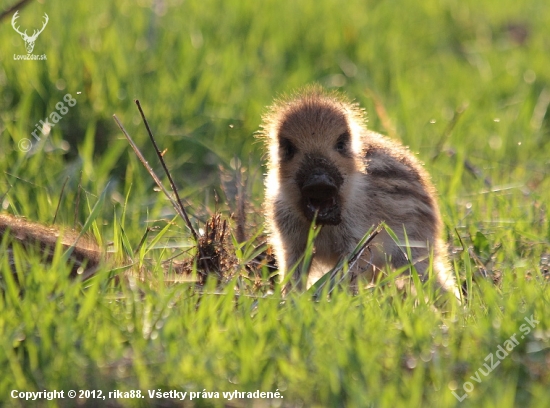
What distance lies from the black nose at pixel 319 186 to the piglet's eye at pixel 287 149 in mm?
421

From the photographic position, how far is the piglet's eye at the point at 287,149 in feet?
17.0

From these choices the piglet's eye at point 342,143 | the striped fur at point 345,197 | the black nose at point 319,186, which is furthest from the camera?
the piglet's eye at point 342,143

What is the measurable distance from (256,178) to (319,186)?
6.08ft

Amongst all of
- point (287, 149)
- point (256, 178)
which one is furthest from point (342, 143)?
point (256, 178)

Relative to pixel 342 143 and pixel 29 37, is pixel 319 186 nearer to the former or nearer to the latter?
pixel 342 143

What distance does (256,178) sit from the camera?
21.5 feet

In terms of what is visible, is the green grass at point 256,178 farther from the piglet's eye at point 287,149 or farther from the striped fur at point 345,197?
the piglet's eye at point 287,149

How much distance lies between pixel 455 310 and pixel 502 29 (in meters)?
8.21

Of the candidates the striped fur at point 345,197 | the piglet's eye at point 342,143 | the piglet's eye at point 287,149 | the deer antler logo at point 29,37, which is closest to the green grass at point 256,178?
the deer antler logo at point 29,37

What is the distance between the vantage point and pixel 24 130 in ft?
21.2

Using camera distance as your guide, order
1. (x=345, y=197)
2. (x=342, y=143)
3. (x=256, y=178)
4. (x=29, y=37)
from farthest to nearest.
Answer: (x=29, y=37) < (x=256, y=178) < (x=342, y=143) < (x=345, y=197)

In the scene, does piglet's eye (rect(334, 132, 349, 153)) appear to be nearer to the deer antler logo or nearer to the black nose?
the black nose

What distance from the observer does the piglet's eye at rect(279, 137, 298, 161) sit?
5195mm

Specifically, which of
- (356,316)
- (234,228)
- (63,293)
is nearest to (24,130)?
(234,228)
